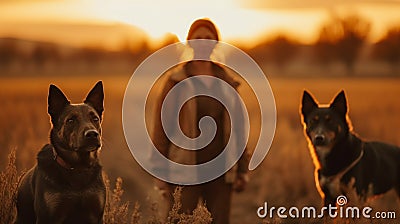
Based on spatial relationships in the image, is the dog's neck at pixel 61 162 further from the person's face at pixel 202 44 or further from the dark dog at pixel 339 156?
the dark dog at pixel 339 156

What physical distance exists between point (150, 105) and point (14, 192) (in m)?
22.8

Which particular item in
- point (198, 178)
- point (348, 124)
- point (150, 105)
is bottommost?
point (198, 178)

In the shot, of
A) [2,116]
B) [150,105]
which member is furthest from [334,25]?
[2,116]

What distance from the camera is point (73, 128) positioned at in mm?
5414

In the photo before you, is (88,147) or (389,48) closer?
(88,147)

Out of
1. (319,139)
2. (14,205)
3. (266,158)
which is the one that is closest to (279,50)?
(266,158)

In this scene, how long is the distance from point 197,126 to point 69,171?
1.65m

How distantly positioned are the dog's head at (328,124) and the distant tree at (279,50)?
57233 millimetres

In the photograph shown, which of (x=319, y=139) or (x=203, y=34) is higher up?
(x=203, y=34)

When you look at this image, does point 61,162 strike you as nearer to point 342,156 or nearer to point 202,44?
point 202,44

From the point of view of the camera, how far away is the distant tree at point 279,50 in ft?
218

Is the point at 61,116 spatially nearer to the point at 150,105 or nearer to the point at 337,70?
the point at 150,105

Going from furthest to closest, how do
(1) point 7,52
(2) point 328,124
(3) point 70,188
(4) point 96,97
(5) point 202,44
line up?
(1) point 7,52, (2) point 328,124, (5) point 202,44, (4) point 96,97, (3) point 70,188

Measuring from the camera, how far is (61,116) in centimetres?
554
